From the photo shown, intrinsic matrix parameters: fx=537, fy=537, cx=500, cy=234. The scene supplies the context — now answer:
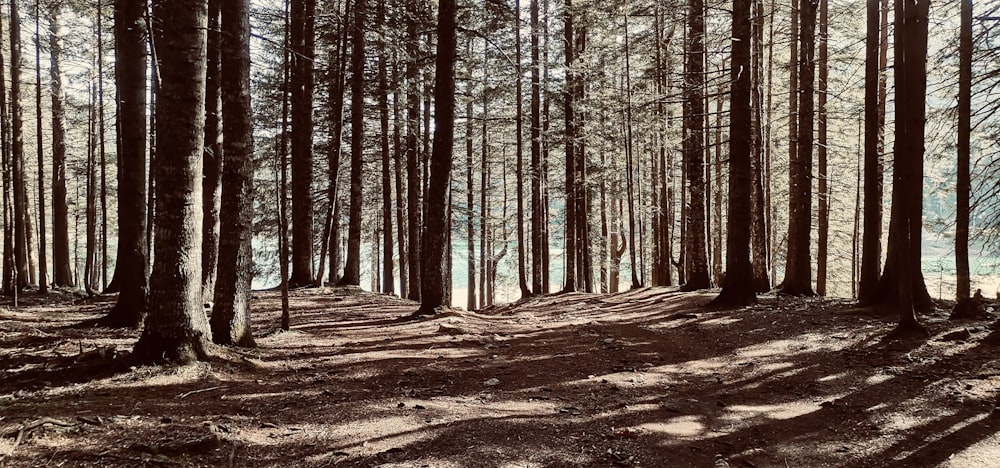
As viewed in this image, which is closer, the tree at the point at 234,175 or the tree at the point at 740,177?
the tree at the point at 234,175

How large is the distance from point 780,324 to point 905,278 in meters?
2.43

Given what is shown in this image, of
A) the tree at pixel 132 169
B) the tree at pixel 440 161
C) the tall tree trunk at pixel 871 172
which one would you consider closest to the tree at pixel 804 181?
the tall tree trunk at pixel 871 172

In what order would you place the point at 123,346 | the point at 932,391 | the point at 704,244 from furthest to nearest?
the point at 704,244
the point at 123,346
the point at 932,391

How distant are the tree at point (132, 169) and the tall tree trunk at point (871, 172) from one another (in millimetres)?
13019

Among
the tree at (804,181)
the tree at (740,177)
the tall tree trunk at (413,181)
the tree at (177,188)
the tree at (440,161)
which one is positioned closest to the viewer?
the tree at (177,188)

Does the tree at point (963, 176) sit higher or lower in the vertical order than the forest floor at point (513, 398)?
higher

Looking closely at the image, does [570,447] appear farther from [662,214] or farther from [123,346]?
[662,214]

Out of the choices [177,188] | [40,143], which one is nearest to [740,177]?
[177,188]

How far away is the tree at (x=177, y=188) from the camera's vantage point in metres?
5.84

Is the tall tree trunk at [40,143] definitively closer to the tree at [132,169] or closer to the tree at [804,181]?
the tree at [132,169]

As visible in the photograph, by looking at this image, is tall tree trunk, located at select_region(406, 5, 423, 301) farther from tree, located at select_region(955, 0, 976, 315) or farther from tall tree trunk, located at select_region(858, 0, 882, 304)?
tree, located at select_region(955, 0, 976, 315)

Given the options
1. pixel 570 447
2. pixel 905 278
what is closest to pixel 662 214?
pixel 905 278

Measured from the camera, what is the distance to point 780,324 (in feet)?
32.1

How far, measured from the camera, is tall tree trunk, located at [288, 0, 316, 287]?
14.7m
